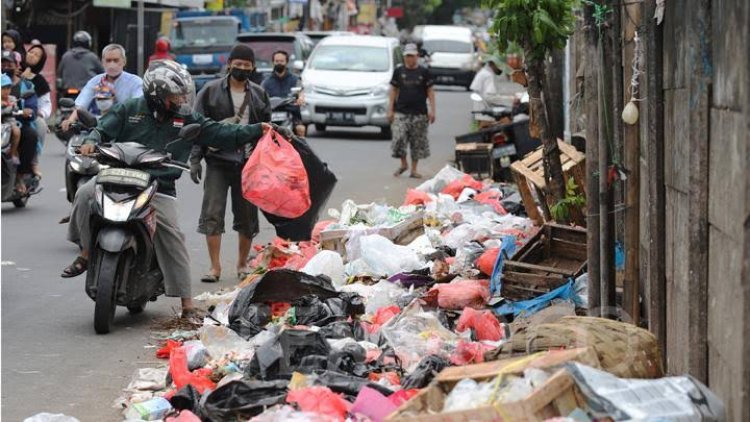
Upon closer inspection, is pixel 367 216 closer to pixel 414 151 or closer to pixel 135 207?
pixel 135 207

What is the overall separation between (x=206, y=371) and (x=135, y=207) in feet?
5.41

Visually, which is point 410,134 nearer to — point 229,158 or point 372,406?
point 229,158

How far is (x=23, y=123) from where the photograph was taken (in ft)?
50.0

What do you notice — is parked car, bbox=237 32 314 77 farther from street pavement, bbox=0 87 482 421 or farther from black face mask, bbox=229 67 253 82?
black face mask, bbox=229 67 253 82

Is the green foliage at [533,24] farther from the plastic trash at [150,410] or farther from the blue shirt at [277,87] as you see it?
the blue shirt at [277,87]

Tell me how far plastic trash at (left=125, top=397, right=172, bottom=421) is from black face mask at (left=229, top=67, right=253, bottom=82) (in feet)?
15.3

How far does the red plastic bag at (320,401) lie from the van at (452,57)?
44.2 meters

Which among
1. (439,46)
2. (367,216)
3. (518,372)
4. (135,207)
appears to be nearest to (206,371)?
(135,207)

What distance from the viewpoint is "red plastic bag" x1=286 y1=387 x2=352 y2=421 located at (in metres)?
6.09

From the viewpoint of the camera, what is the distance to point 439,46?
170 ft

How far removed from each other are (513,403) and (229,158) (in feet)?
21.0

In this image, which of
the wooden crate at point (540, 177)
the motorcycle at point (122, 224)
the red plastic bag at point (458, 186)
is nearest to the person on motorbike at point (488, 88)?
the red plastic bag at point (458, 186)

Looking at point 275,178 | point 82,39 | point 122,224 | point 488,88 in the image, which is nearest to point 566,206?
point 275,178

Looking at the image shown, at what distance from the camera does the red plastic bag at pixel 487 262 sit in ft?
31.6
